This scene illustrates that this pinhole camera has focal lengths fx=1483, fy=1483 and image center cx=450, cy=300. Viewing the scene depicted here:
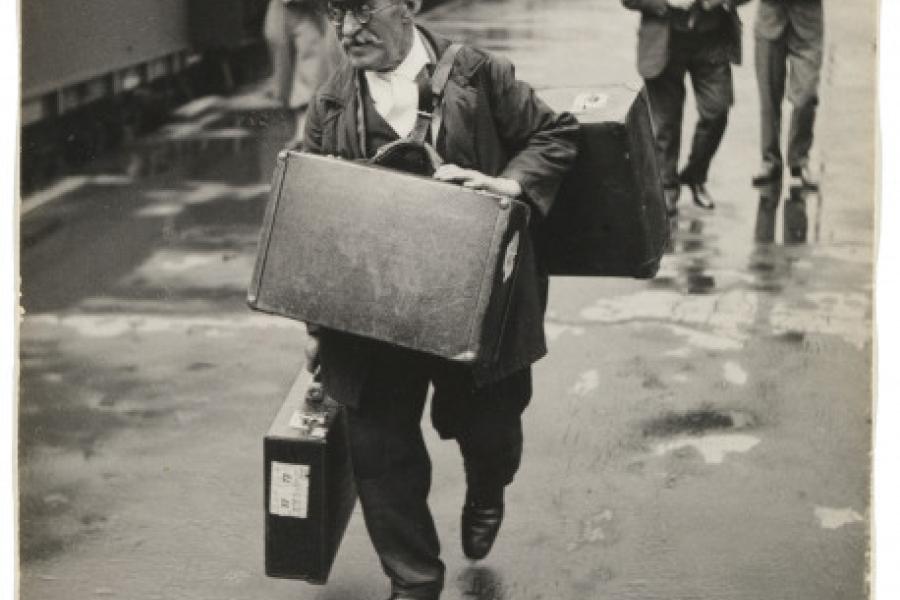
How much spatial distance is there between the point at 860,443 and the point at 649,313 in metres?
1.53

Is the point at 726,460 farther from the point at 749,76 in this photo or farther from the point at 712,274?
the point at 749,76

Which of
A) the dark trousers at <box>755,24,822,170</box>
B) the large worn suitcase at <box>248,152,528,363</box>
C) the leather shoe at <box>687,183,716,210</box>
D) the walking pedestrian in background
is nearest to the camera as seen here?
the large worn suitcase at <box>248,152,528,363</box>

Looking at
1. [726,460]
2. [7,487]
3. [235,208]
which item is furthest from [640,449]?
[235,208]

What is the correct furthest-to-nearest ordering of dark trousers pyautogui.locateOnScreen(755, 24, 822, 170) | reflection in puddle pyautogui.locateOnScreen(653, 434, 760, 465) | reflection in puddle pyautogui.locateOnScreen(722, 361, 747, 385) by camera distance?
dark trousers pyautogui.locateOnScreen(755, 24, 822, 170) → reflection in puddle pyautogui.locateOnScreen(722, 361, 747, 385) → reflection in puddle pyautogui.locateOnScreen(653, 434, 760, 465)

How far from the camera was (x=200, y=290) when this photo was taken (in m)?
6.25

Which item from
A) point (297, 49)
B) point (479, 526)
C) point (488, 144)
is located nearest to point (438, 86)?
point (488, 144)

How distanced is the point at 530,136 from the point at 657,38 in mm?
3105

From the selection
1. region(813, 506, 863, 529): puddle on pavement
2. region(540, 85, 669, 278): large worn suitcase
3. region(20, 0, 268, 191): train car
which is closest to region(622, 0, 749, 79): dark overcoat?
region(20, 0, 268, 191): train car

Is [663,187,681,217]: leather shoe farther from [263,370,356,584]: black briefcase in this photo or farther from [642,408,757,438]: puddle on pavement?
[263,370,356,584]: black briefcase

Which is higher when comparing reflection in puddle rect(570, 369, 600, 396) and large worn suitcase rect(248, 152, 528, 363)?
large worn suitcase rect(248, 152, 528, 363)

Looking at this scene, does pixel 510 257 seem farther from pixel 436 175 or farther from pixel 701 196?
pixel 701 196

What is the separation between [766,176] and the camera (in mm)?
6828

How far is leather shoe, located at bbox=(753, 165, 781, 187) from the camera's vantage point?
22.0 ft

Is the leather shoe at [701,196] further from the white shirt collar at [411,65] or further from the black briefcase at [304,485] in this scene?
the white shirt collar at [411,65]
